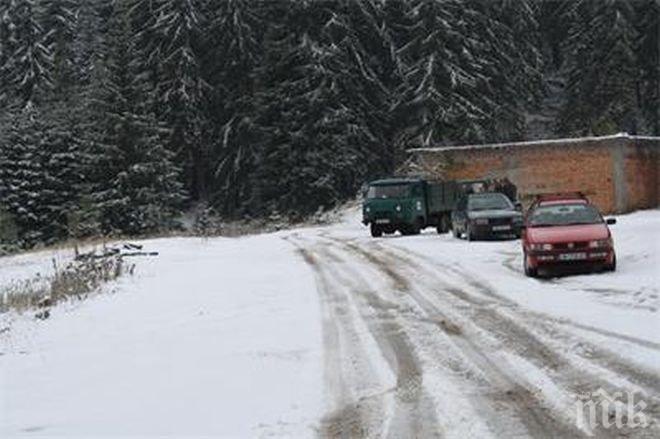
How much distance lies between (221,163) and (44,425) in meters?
52.8

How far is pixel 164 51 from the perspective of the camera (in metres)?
62.5

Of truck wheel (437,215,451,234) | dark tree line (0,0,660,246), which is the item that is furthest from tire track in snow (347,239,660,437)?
dark tree line (0,0,660,246)

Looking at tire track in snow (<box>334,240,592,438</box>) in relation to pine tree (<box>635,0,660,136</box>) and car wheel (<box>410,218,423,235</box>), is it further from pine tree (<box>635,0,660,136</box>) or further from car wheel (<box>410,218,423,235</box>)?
pine tree (<box>635,0,660,136</box>)

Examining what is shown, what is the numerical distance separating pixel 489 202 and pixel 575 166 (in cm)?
1331

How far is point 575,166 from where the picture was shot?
136 ft

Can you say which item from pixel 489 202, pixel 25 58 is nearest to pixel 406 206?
pixel 489 202

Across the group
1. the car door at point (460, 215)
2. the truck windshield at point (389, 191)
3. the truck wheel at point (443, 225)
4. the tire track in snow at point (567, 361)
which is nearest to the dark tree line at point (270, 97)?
the truck windshield at point (389, 191)

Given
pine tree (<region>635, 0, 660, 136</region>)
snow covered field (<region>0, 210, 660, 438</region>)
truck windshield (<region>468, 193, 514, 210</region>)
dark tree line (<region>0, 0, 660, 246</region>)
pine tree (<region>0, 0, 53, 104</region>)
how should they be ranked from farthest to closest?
pine tree (<region>0, 0, 53, 104</region>) < pine tree (<region>635, 0, 660, 136</region>) < dark tree line (<region>0, 0, 660, 246</region>) < truck windshield (<region>468, 193, 514, 210</region>) < snow covered field (<region>0, 210, 660, 438</region>)

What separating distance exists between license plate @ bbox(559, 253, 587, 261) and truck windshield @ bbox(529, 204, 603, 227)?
53.7 inches

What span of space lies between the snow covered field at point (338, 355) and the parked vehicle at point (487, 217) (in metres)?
9.15

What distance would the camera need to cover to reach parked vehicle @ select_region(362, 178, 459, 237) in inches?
1356

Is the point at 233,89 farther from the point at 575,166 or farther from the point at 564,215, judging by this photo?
the point at 564,215

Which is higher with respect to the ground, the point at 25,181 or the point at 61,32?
the point at 61,32

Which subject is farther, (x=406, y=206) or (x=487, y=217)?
(x=406, y=206)
